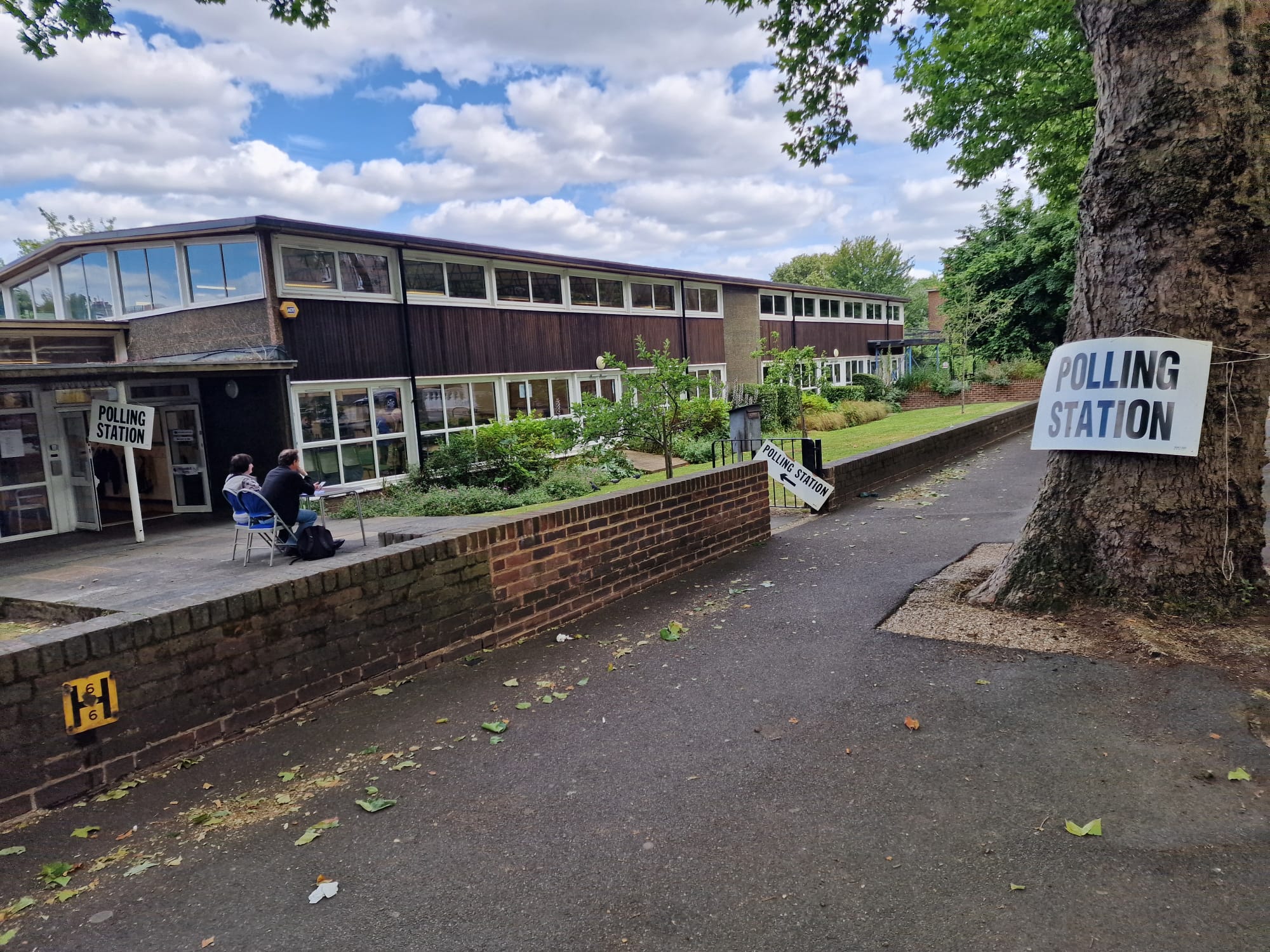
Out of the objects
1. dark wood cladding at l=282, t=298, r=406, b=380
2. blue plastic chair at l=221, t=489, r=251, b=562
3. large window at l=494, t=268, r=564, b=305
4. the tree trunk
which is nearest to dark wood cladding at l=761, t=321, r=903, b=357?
large window at l=494, t=268, r=564, b=305

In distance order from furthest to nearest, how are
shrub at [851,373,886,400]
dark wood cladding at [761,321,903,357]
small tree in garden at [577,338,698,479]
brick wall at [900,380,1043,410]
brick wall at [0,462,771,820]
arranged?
shrub at [851,373,886,400] < dark wood cladding at [761,321,903,357] < brick wall at [900,380,1043,410] < small tree in garden at [577,338,698,479] < brick wall at [0,462,771,820]

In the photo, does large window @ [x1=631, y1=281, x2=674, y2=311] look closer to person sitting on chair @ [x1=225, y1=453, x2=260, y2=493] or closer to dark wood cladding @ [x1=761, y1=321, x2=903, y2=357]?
dark wood cladding @ [x1=761, y1=321, x2=903, y2=357]

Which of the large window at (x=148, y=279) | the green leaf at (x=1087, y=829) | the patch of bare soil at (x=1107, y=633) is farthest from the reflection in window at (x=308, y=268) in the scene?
the green leaf at (x=1087, y=829)

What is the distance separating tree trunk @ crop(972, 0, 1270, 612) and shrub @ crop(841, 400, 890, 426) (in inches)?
911

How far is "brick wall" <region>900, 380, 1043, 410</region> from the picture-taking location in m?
33.4

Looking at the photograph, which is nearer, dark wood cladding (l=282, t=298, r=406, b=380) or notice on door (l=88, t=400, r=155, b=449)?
notice on door (l=88, t=400, r=155, b=449)

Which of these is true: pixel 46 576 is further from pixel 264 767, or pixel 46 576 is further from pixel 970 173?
pixel 970 173

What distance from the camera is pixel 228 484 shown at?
8930 millimetres

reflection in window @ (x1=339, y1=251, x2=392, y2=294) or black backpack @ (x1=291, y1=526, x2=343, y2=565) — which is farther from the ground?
reflection in window @ (x1=339, y1=251, x2=392, y2=294)

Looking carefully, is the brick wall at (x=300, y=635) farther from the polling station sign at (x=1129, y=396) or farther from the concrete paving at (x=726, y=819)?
the polling station sign at (x=1129, y=396)

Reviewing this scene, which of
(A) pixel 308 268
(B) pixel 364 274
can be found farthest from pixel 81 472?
(B) pixel 364 274

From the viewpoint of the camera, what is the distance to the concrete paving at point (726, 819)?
2740 millimetres

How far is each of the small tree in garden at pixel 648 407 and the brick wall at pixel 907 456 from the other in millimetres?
3272

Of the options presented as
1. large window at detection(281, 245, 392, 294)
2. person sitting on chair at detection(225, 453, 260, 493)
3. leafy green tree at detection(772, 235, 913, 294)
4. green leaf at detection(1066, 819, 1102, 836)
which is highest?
leafy green tree at detection(772, 235, 913, 294)
